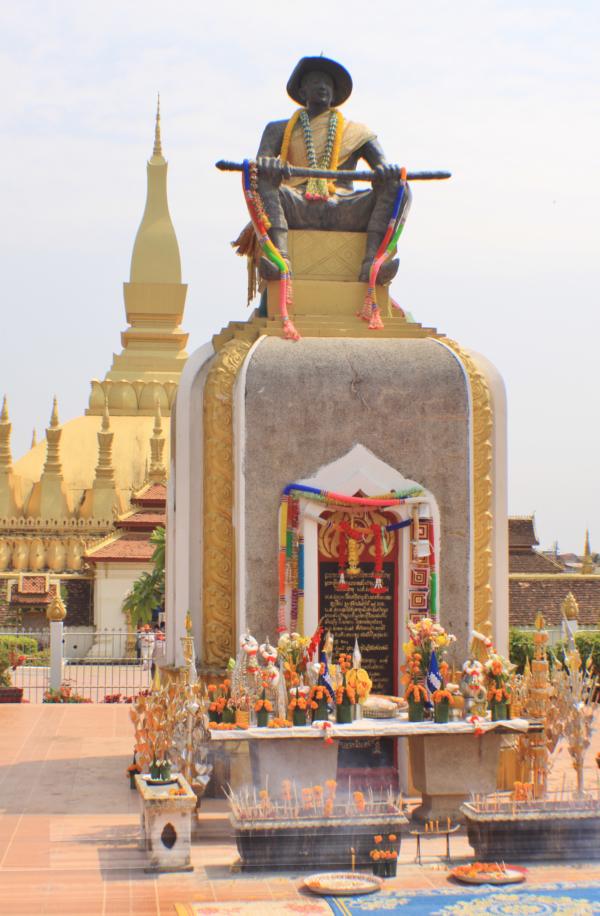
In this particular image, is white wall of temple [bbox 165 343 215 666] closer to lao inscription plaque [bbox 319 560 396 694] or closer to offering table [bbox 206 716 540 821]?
lao inscription plaque [bbox 319 560 396 694]

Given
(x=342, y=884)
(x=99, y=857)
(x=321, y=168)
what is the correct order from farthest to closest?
(x=321, y=168) → (x=99, y=857) → (x=342, y=884)

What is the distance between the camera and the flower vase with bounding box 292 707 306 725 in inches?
541

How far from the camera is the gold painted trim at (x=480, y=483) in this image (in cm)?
1599

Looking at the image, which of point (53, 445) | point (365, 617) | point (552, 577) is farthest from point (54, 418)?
point (365, 617)

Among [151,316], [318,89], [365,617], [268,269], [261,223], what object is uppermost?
[151,316]

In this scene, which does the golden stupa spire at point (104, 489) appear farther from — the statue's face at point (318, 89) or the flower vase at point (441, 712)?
the flower vase at point (441, 712)

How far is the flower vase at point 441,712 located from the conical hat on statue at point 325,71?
23.8 feet

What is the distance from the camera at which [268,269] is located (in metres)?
16.6

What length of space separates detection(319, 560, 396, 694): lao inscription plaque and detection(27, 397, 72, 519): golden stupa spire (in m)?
36.4

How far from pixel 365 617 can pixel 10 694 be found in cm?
1017

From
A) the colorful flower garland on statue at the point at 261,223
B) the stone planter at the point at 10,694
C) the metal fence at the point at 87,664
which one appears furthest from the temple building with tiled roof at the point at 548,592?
the colorful flower garland on statue at the point at 261,223

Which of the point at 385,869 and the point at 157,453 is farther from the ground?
the point at 157,453

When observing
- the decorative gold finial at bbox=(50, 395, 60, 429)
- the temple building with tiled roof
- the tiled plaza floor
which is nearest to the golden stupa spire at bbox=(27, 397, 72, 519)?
the decorative gold finial at bbox=(50, 395, 60, 429)

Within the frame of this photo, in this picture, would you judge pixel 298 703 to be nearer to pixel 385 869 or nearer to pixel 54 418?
pixel 385 869
